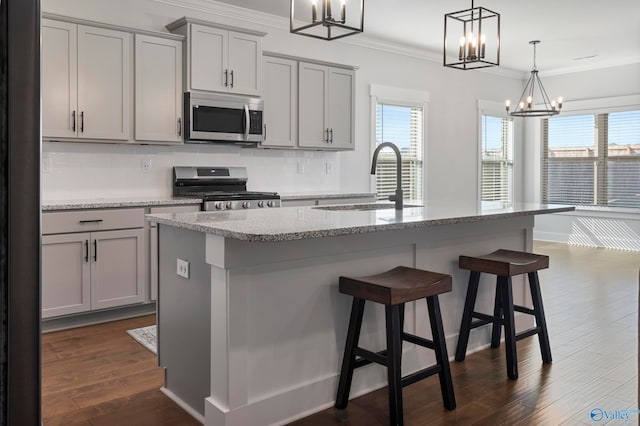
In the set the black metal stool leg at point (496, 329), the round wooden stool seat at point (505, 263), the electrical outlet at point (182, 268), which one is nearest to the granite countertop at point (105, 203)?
the electrical outlet at point (182, 268)

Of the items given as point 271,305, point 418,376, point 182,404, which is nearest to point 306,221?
point 271,305

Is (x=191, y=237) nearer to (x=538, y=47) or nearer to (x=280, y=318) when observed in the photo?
(x=280, y=318)

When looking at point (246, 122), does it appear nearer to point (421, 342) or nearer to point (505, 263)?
point (505, 263)

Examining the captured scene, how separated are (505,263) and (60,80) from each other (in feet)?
10.8

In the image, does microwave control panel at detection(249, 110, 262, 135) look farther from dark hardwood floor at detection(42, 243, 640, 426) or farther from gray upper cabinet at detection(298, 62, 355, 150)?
dark hardwood floor at detection(42, 243, 640, 426)

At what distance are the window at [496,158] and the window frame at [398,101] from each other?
142cm

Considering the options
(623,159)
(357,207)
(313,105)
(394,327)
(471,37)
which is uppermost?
(471,37)

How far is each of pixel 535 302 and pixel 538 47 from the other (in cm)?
493

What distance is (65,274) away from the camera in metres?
3.74

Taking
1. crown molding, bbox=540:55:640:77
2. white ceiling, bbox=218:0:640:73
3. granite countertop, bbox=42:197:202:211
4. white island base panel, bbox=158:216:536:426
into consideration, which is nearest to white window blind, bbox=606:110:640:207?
crown molding, bbox=540:55:640:77

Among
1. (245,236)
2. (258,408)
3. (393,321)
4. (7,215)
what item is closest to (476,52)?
(393,321)

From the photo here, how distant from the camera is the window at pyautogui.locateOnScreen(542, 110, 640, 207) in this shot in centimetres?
775

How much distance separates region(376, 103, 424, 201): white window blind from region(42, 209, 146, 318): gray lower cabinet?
345 cm

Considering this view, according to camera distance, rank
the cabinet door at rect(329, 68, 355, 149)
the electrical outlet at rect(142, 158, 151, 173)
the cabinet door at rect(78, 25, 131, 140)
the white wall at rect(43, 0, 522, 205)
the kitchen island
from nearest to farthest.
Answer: the kitchen island, the cabinet door at rect(78, 25, 131, 140), the white wall at rect(43, 0, 522, 205), the electrical outlet at rect(142, 158, 151, 173), the cabinet door at rect(329, 68, 355, 149)
